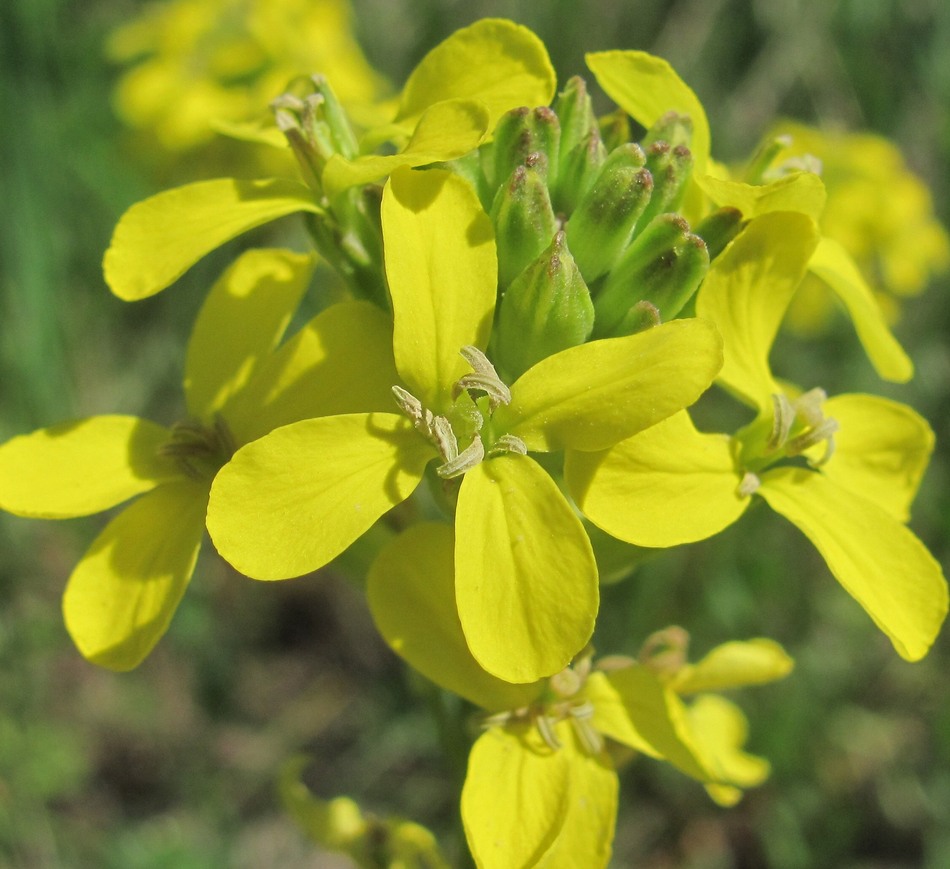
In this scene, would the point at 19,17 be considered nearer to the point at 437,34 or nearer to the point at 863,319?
the point at 437,34

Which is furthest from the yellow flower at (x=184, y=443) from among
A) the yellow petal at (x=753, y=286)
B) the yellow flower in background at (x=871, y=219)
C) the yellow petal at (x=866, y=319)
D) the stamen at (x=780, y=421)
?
the yellow flower in background at (x=871, y=219)

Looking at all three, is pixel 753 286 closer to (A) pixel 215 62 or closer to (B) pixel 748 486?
(B) pixel 748 486

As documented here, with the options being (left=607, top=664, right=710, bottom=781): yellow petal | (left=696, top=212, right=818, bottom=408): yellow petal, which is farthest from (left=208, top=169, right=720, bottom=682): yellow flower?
(left=607, top=664, right=710, bottom=781): yellow petal

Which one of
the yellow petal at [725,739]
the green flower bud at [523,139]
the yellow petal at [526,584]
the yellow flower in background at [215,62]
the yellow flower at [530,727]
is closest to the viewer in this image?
the yellow petal at [526,584]

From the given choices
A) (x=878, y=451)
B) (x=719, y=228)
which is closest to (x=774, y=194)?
(x=719, y=228)

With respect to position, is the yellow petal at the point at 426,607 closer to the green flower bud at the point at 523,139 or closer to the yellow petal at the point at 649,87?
the green flower bud at the point at 523,139

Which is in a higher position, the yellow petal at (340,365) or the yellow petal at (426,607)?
the yellow petal at (340,365)

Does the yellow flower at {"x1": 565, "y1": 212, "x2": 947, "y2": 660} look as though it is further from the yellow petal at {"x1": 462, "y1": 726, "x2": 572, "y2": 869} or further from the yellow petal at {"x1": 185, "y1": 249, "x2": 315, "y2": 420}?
the yellow petal at {"x1": 185, "y1": 249, "x2": 315, "y2": 420}
